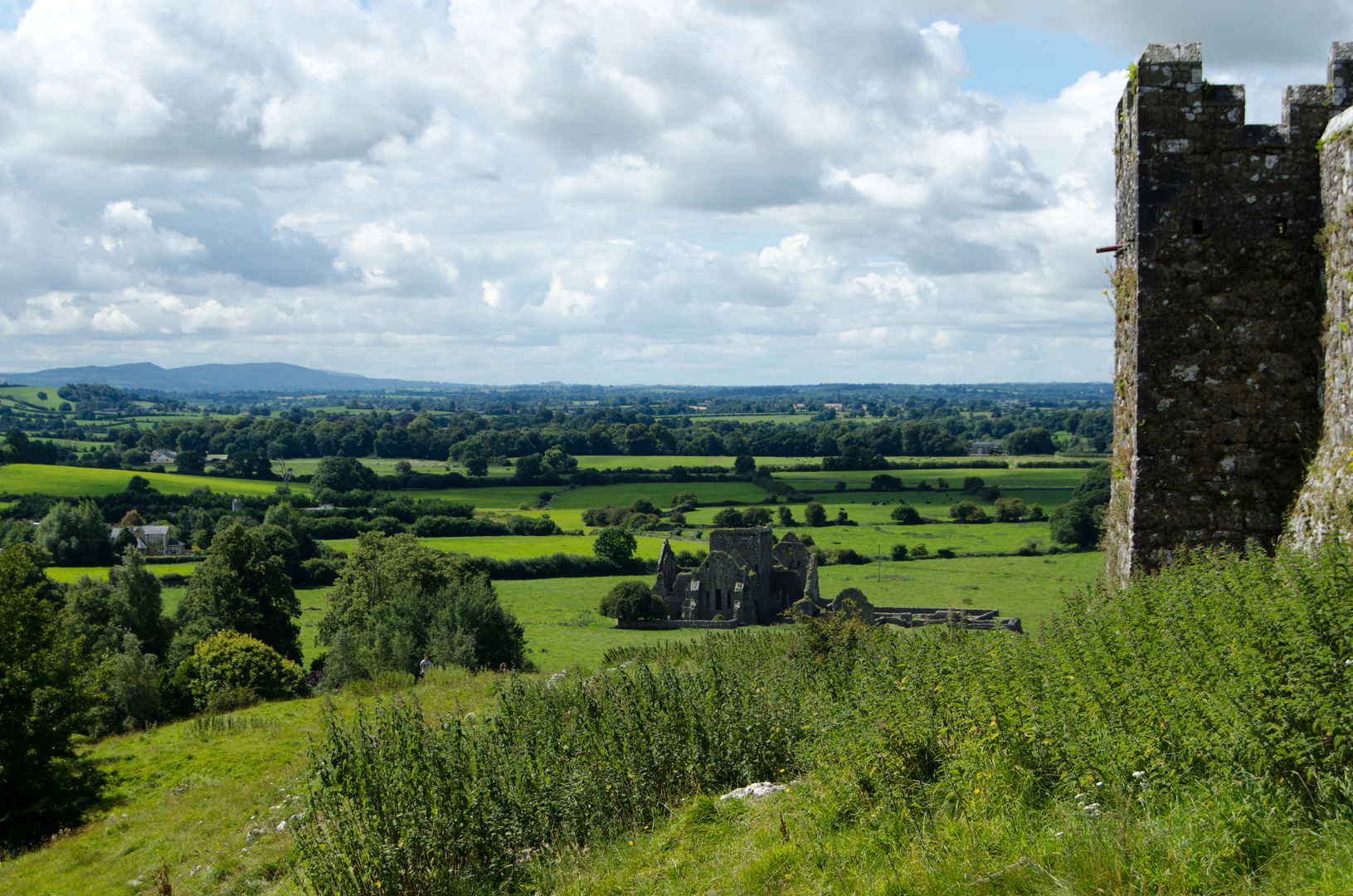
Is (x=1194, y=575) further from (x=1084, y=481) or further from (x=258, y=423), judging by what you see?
(x=258, y=423)

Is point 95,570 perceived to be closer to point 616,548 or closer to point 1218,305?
point 616,548

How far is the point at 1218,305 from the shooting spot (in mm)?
8250

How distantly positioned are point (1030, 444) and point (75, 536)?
117 metres

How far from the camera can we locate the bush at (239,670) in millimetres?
27000

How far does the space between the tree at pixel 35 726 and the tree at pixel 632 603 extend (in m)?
34.3

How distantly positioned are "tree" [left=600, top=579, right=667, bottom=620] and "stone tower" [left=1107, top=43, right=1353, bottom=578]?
146ft

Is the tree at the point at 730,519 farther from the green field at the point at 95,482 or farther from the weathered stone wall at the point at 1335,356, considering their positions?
the weathered stone wall at the point at 1335,356

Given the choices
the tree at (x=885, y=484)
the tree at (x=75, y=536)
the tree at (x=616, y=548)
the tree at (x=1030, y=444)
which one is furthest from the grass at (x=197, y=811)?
the tree at (x=1030, y=444)

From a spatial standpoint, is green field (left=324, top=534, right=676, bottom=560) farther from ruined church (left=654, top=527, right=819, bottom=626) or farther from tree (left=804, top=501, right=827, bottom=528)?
tree (left=804, top=501, right=827, bottom=528)

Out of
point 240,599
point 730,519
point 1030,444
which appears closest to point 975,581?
point 730,519

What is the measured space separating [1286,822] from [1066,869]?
1.11 m

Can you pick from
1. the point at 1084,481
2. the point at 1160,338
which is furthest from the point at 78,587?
the point at 1084,481

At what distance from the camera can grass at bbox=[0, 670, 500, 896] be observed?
11109mm

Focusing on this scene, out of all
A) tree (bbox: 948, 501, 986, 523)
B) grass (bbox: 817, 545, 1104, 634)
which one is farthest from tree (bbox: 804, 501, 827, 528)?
grass (bbox: 817, 545, 1104, 634)
